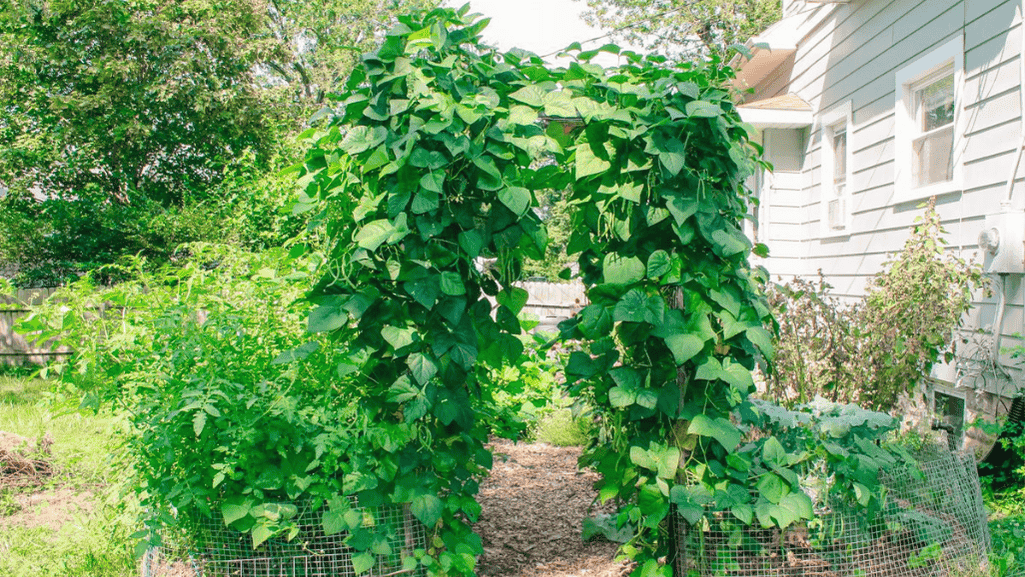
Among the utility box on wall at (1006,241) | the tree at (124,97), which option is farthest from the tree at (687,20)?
the utility box on wall at (1006,241)

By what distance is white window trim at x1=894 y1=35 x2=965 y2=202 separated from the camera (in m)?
4.52

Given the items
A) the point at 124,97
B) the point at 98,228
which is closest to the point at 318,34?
the point at 124,97

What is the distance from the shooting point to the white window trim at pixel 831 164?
243 inches

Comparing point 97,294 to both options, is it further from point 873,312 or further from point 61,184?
point 61,184

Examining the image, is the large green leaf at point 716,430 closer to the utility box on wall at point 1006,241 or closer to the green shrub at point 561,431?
the green shrub at point 561,431

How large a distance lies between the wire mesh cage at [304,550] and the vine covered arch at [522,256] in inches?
4.0

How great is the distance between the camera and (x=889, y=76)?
5.56 metres

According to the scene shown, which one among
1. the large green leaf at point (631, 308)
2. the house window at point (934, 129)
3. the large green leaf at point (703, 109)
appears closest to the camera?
the large green leaf at point (703, 109)

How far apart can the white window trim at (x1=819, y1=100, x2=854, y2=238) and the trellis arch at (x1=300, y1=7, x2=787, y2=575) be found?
446 centimetres

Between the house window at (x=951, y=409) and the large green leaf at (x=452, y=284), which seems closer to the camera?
the large green leaf at (x=452, y=284)

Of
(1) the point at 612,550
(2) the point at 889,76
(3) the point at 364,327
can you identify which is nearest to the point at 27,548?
(3) the point at 364,327

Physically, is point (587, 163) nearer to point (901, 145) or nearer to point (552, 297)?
point (901, 145)

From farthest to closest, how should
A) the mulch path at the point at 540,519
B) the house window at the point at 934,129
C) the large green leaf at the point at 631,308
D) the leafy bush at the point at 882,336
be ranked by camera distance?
the house window at the point at 934,129 < the leafy bush at the point at 882,336 < the mulch path at the point at 540,519 < the large green leaf at the point at 631,308

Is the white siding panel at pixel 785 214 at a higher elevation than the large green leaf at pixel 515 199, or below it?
higher
